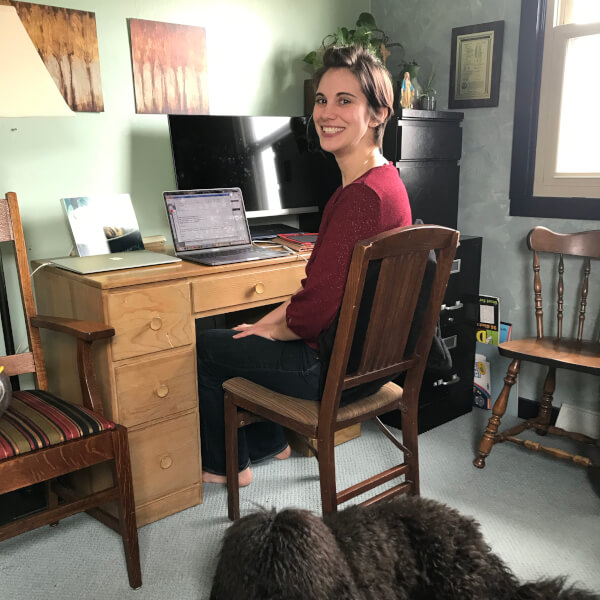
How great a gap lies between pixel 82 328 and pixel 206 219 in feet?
2.41

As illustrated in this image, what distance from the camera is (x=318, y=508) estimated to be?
206 centimetres

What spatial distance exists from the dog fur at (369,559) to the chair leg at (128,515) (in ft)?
1.85

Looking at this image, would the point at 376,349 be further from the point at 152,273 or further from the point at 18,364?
the point at 18,364

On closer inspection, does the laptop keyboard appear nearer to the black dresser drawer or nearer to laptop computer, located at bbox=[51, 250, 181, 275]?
laptop computer, located at bbox=[51, 250, 181, 275]

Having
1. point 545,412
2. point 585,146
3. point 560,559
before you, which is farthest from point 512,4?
point 560,559

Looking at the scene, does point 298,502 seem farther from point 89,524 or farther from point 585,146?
point 585,146

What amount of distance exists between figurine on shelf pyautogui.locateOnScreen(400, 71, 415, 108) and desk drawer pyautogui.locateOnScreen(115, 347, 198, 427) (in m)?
1.34

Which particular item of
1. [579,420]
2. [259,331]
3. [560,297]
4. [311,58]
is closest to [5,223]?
[259,331]

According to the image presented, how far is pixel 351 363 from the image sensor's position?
155cm

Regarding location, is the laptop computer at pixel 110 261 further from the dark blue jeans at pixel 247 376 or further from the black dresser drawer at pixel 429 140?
the black dresser drawer at pixel 429 140

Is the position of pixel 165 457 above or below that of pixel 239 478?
above

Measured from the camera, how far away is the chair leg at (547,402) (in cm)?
249

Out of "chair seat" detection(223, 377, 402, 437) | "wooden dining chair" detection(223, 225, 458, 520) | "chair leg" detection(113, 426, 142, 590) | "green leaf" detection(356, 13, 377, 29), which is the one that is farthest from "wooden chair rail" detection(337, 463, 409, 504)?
"green leaf" detection(356, 13, 377, 29)

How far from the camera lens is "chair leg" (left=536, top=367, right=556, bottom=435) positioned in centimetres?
249
